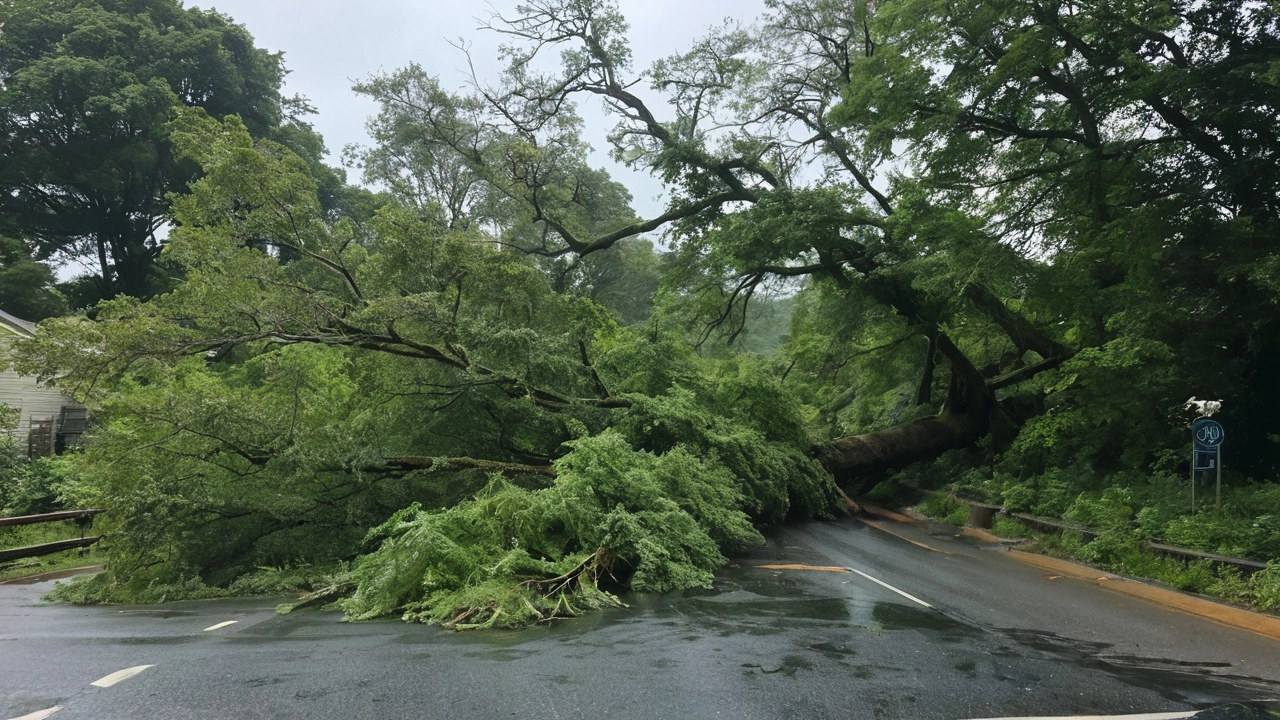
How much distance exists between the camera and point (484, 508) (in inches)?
Result: 362

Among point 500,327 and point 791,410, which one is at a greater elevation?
point 500,327

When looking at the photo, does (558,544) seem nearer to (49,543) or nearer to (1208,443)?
(1208,443)

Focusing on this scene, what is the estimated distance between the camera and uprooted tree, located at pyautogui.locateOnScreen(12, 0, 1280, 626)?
33.8ft

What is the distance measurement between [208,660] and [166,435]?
6646 mm

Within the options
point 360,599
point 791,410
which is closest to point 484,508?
point 360,599

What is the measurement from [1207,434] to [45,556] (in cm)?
1960

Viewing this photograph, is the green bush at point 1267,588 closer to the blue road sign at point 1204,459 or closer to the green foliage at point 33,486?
the blue road sign at point 1204,459

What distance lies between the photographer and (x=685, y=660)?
534 centimetres

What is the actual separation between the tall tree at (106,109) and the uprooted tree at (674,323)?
19715 mm

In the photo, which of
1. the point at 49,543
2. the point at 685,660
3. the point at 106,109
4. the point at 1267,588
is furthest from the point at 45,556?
the point at 106,109

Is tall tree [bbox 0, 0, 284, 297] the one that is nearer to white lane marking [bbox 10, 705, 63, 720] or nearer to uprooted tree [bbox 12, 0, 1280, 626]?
uprooted tree [bbox 12, 0, 1280, 626]

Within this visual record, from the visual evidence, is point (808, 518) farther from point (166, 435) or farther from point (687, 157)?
point (166, 435)

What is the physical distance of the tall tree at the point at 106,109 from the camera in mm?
32438

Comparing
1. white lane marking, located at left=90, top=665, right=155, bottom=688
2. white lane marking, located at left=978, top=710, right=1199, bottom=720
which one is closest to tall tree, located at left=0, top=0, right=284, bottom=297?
white lane marking, located at left=90, top=665, right=155, bottom=688
